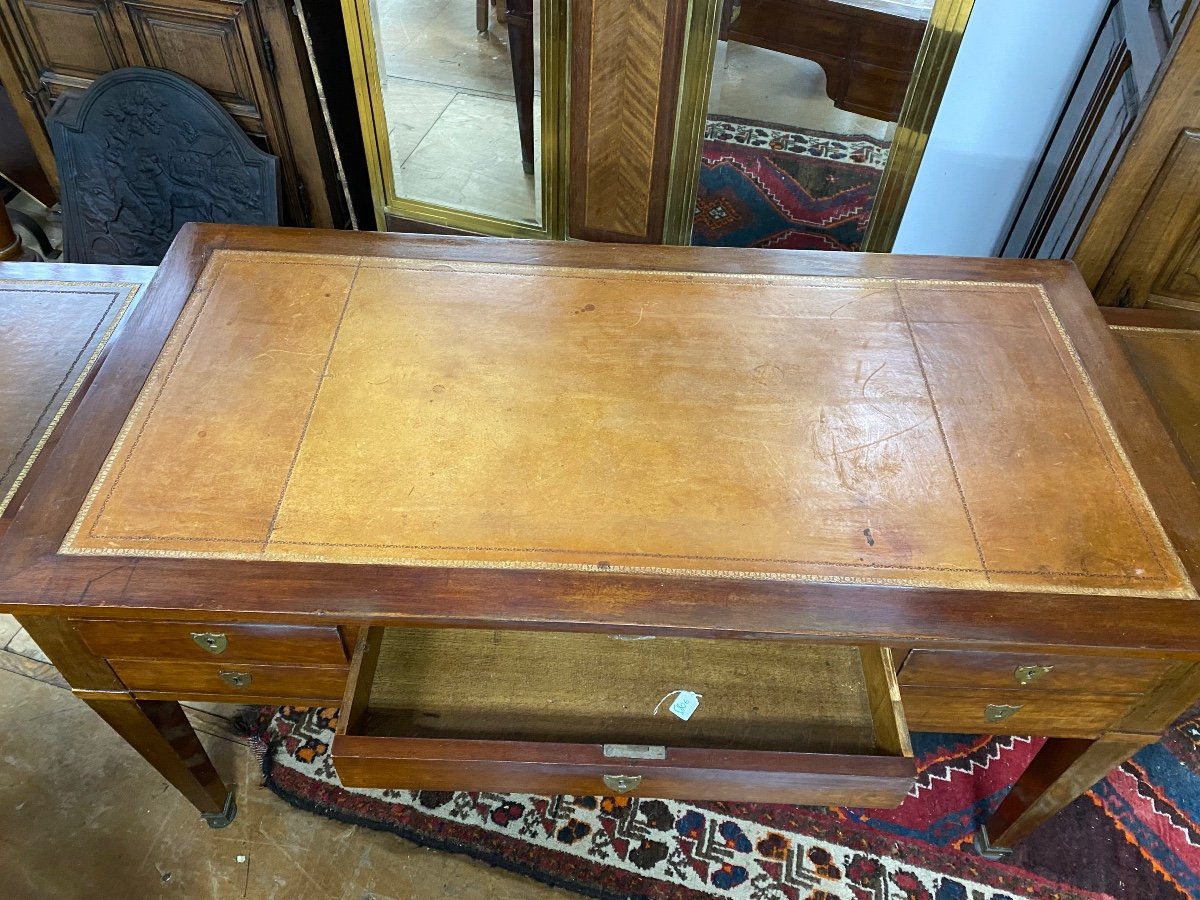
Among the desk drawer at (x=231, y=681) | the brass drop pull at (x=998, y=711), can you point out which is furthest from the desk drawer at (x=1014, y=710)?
the desk drawer at (x=231, y=681)

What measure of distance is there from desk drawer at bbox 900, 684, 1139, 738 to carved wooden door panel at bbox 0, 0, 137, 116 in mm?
1801

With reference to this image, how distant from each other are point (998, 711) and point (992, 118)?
113cm

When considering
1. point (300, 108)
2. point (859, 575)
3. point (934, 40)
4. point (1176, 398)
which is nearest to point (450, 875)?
point (859, 575)

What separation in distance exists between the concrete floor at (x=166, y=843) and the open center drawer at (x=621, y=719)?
42 centimetres

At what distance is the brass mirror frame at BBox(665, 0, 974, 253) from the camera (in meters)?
1.39

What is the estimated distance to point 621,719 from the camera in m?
1.04

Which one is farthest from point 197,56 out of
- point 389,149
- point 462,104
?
point 462,104

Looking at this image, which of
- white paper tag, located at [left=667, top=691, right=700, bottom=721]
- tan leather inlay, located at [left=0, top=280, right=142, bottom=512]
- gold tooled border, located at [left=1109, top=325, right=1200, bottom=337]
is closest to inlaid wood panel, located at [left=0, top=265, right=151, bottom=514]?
tan leather inlay, located at [left=0, top=280, right=142, bottom=512]

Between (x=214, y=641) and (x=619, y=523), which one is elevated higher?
(x=619, y=523)

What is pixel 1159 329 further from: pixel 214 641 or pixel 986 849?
pixel 214 641

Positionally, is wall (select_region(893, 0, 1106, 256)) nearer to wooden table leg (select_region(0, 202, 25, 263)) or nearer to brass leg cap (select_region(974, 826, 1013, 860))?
brass leg cap (select_region(974, 826, 1013, 860))

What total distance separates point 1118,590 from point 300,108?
1586mm

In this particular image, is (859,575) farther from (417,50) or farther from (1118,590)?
(417,50)

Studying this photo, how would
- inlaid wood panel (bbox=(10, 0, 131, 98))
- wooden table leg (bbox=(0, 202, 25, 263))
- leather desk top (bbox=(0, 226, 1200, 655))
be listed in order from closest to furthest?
1. leather desk top (bbox=(0, 226, 1200, 655))
2. inlaid wood panel (bbox=(10, 0, 131, 98))
3. wooden table leg (bbox=(0, 202, 25, 263))
